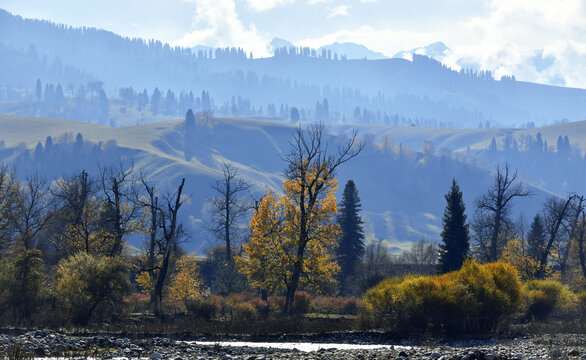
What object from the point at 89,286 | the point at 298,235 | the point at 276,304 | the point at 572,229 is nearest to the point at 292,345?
the point at 276,304

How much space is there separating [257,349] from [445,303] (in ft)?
38.5

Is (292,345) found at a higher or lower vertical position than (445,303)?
lower

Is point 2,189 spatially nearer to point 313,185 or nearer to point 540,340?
point 313,185

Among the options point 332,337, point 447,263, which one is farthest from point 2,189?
point 447,263

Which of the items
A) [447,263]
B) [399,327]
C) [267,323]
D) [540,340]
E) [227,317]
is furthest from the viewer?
[447,263]

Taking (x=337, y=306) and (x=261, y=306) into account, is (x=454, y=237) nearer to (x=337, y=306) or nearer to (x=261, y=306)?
(x=337, y=306)

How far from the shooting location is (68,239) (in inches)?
2083

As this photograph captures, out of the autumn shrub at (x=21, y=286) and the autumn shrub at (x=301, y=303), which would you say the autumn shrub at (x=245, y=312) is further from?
the autumn shrub at (x=21, y=286)

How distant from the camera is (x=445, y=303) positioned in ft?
117

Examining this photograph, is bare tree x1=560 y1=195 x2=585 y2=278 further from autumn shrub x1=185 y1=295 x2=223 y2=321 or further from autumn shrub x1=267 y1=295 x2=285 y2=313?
autumn shrub x1=185 y1=295 x2=223 y2=321

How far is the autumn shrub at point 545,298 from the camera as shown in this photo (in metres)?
48.0

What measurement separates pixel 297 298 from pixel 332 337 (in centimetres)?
1148

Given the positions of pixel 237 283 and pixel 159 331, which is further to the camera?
pixel 237 283

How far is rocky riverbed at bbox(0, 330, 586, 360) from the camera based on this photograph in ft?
84.2
